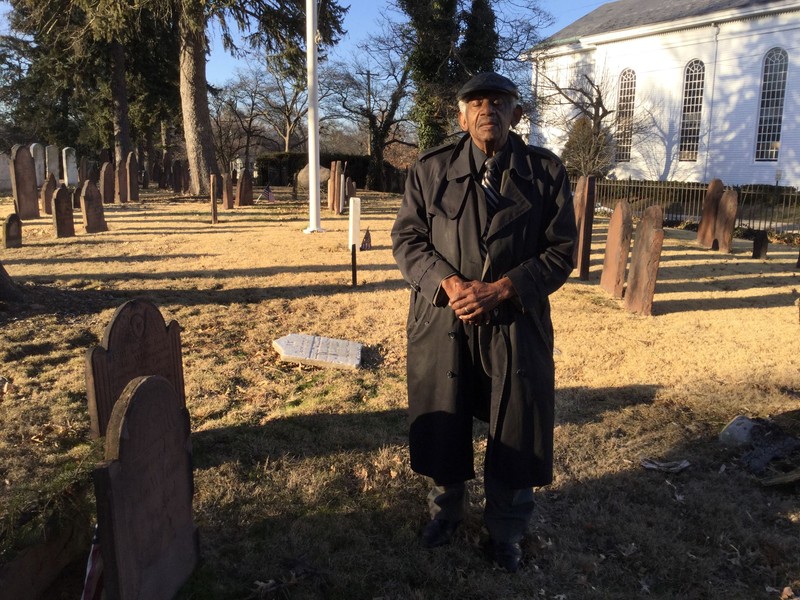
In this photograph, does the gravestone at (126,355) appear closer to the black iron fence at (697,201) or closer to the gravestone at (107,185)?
the gravestone at (107,185)

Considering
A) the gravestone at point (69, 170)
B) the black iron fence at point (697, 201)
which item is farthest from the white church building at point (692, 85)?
the gravestone at point (69, 170)

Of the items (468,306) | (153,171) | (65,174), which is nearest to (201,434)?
(468,306)

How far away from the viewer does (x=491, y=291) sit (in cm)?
258

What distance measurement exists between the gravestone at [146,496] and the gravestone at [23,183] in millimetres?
14498

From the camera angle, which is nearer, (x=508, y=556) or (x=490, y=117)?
(x=490, y=117)

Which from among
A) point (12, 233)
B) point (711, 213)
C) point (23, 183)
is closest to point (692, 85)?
point (711, 213)

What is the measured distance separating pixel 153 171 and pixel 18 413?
31971 mm

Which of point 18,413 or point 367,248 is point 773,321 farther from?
point 18,413

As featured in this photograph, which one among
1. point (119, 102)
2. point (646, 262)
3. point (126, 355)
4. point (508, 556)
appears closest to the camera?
point (508, 556)

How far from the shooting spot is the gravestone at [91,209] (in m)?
12.6

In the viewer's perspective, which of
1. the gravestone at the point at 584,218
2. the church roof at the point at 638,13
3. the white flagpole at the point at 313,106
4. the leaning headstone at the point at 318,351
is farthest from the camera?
the church roof at the point at 638,13

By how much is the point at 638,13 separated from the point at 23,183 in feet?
107

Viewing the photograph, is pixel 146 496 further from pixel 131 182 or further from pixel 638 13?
pixel 638 13

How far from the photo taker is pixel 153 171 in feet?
109
